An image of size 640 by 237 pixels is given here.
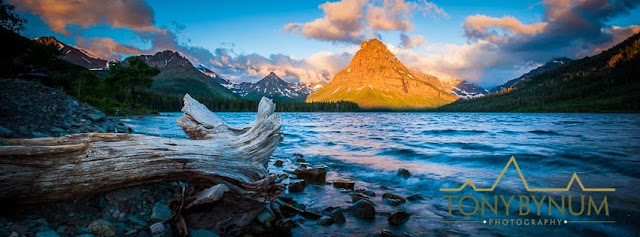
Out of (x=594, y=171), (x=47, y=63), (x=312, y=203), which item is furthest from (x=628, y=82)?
(x=47, y=63)

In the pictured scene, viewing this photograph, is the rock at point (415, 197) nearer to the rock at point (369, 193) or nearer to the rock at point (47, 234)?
the rock at point (369, 193)

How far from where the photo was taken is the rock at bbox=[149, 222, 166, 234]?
14.8 ft

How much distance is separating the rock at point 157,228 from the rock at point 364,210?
4097mm

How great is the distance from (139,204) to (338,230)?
150 inches

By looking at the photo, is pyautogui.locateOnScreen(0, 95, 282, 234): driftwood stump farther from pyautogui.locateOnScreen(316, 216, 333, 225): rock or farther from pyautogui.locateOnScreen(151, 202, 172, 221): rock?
pyautogui.locateOnScreen(316, 216, 333, 225): rock

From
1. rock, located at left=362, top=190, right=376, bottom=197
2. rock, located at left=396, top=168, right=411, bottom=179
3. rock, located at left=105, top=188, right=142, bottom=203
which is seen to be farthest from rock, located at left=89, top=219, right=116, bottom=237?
rock, located at left=396, top=168, right=411, bottom=179

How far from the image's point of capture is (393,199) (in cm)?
805

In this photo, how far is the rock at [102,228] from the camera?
424 cm

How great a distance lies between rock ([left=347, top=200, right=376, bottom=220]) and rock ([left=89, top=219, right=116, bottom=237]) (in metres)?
4.77

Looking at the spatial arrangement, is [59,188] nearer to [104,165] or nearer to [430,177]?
[104,165]

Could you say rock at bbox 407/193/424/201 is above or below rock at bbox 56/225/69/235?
below

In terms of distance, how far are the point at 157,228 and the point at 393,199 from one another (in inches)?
231

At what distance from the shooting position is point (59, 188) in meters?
4.25

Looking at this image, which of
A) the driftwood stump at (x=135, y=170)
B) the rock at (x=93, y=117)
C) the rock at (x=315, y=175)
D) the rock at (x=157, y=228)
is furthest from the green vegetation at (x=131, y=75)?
the rock at (x=157, y=228)
